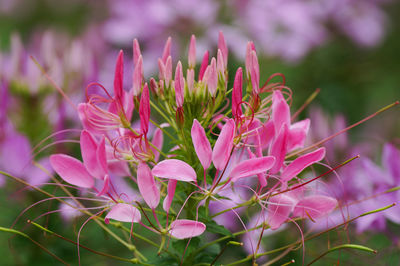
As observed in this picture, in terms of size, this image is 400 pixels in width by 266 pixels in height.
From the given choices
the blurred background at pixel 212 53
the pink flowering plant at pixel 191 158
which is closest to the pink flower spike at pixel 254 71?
the pink flowering plant at pixel 191 158

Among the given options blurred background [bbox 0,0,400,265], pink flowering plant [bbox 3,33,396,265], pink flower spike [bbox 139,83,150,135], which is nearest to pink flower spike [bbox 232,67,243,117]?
pink flowering plant [bbox 3,33,396,265]

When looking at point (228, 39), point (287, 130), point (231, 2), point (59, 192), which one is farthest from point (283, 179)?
point (231, 2)

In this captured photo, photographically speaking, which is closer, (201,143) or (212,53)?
(201,143)

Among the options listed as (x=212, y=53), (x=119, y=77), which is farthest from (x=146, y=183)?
(x=212, y=53)

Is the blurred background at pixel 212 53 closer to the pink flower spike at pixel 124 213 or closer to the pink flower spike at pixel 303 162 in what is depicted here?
the pink flower spike at pixel 303 162

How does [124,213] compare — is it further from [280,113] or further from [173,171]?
[280,113]

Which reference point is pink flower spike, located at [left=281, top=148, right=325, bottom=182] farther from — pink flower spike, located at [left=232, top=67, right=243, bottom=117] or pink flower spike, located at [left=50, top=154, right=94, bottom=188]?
pink flower spike, located at [left=50, top=154, right=94, bottom=188]
